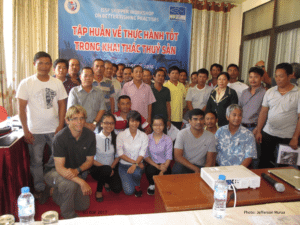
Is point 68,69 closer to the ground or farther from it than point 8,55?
closer to the ground

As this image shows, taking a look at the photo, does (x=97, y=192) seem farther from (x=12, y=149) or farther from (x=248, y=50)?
(x=248, y=50)

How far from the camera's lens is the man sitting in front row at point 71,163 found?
1839 millimetres

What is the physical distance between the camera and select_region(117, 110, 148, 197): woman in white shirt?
2.44 m

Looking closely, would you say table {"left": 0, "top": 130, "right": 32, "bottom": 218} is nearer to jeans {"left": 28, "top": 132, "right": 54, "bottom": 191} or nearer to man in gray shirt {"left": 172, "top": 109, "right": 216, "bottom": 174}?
jeans {"left": 28, "top": 132, "right": 54, "bottom": 191}

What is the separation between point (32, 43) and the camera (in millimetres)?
4387

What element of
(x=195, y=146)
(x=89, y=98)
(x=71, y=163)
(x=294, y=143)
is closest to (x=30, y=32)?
(x=89, y=98)

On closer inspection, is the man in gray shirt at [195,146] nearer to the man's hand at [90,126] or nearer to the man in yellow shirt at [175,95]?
the man's hand at [90,126]

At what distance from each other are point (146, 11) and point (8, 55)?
2.87 m

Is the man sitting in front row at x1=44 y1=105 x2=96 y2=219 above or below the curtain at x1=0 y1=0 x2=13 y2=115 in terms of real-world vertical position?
below

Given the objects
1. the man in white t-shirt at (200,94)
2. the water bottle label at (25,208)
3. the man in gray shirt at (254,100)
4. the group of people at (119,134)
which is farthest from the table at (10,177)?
the man in gray shirt at (254,100)

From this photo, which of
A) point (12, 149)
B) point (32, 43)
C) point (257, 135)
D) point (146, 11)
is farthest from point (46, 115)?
point (146, 11)

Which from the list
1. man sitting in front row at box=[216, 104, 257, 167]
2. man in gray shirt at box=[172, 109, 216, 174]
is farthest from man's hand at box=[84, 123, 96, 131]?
man sitting in front row at box=[216, 104, 257, 167]

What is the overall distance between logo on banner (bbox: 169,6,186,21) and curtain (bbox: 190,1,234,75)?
1.07ft

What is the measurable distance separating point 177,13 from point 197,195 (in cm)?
439
